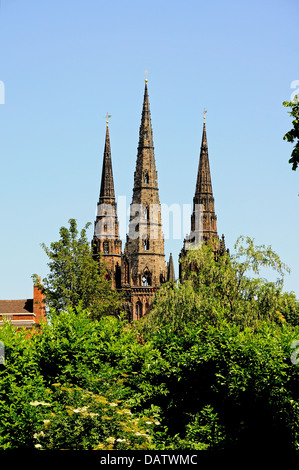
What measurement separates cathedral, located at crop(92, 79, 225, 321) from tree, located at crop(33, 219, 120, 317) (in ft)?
145

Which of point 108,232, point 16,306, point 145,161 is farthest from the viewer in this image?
point 145,161

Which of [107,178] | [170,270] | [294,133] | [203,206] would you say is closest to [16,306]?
[107,178]

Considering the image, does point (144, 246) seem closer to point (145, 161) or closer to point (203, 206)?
point (203, 206)

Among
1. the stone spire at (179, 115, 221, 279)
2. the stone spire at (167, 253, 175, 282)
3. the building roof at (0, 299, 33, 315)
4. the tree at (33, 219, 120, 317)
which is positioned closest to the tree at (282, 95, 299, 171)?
the tree at (33, 219, 120, 317)

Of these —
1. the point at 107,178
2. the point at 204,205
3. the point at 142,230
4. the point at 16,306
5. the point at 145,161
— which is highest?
the point at 145,161

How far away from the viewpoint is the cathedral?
11656 cm

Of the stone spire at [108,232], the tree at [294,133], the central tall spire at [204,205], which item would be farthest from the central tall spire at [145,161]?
the tree at [294,133]

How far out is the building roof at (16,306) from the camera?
83750mm

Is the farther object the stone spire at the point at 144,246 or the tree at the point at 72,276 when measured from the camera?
the stone spire at the point at 144,246

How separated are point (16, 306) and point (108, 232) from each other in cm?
3594

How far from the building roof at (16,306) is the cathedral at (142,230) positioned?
A: 95.1 ft

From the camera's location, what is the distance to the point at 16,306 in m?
85.1

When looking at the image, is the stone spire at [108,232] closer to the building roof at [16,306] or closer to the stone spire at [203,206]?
the stone spire at [203,206]

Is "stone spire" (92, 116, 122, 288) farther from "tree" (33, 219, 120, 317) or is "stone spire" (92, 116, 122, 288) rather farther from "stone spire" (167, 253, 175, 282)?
"tree" (33, 219, 120, 317)
